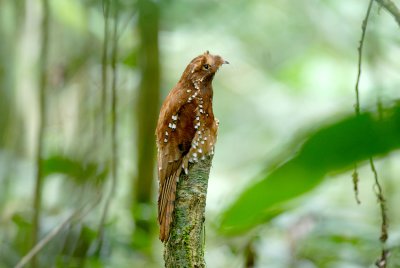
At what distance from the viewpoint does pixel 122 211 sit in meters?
4.61

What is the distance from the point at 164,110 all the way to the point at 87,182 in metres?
2.08

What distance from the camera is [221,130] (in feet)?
27.9

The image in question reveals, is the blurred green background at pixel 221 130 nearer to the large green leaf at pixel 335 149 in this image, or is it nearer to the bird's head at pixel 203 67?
the large green leaf at pixel 335 149

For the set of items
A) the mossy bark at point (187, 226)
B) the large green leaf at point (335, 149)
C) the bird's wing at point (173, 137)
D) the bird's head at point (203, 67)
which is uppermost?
the bird's head at point (203, 67)

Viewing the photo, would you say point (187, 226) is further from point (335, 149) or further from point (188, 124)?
point (335, 149)

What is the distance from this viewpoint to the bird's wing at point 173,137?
7.14 ft

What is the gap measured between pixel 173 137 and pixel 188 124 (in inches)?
2.9

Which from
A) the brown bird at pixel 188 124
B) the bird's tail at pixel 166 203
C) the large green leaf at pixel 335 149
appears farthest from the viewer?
the brown bird at pixel 188 124

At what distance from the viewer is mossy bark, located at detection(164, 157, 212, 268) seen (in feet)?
6.96

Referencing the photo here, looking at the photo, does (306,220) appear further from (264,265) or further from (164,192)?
(164,192)

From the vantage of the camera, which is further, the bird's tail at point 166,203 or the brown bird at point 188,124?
the brown bird at point 188,124

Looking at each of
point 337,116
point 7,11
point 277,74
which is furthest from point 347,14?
point 337,116

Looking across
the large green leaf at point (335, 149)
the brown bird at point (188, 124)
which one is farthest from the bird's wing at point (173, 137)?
the large green leaf at point (335, 149)

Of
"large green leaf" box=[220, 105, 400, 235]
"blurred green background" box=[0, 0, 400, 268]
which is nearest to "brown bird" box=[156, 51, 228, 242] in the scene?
"blurred green background" box=[0, 0, 400, 268]
